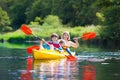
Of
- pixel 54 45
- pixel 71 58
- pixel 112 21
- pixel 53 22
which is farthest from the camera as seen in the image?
pixel 53 22

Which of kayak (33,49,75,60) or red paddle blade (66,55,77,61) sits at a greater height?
kayak (33,49,75,60)

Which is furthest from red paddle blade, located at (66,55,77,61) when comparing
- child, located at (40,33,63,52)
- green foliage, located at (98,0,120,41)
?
green foliage, located at (98,0,120,41)

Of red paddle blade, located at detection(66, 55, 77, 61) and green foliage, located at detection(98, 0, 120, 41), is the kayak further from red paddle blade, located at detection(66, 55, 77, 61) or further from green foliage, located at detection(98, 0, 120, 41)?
green foliage, located at detection(98, 0, 120, 41)

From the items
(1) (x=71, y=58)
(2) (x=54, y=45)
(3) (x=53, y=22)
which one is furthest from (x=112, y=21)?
(3) (x=53, y=22)

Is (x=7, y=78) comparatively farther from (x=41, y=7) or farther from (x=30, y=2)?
(x=30, y=2)

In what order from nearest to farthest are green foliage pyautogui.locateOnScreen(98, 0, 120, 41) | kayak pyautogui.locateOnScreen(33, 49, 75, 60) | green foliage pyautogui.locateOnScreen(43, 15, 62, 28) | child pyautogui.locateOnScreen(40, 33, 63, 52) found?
1. kayak pyautogui.locateOnScreen(33, 49, 75, 60)
2. child pyautogui.locateOnScreen(40, 33, 63, 52)
3. green foliage pyautogui.locateOnScreen(98, 0, 120, 41)
4. green foliage pyautogui.locateOnScreen(43, 15, 62, 28)

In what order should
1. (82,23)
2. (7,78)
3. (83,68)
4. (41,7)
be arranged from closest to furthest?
(7,78) → (83,68) → (82,23) → (41,7)

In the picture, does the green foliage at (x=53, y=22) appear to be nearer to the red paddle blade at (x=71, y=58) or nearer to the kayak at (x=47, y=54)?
the kayak at (x=47, y=54)

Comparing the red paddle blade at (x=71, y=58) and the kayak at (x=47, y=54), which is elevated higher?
the kayak at (x=47, y=54)

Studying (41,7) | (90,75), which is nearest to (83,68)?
(90,75)

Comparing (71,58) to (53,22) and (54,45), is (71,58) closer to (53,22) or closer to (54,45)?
(54,45)

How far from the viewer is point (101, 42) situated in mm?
51125

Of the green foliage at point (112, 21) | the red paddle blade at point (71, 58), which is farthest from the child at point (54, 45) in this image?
the green foliage at point (112, 21)

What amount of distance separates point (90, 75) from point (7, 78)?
2.93m
